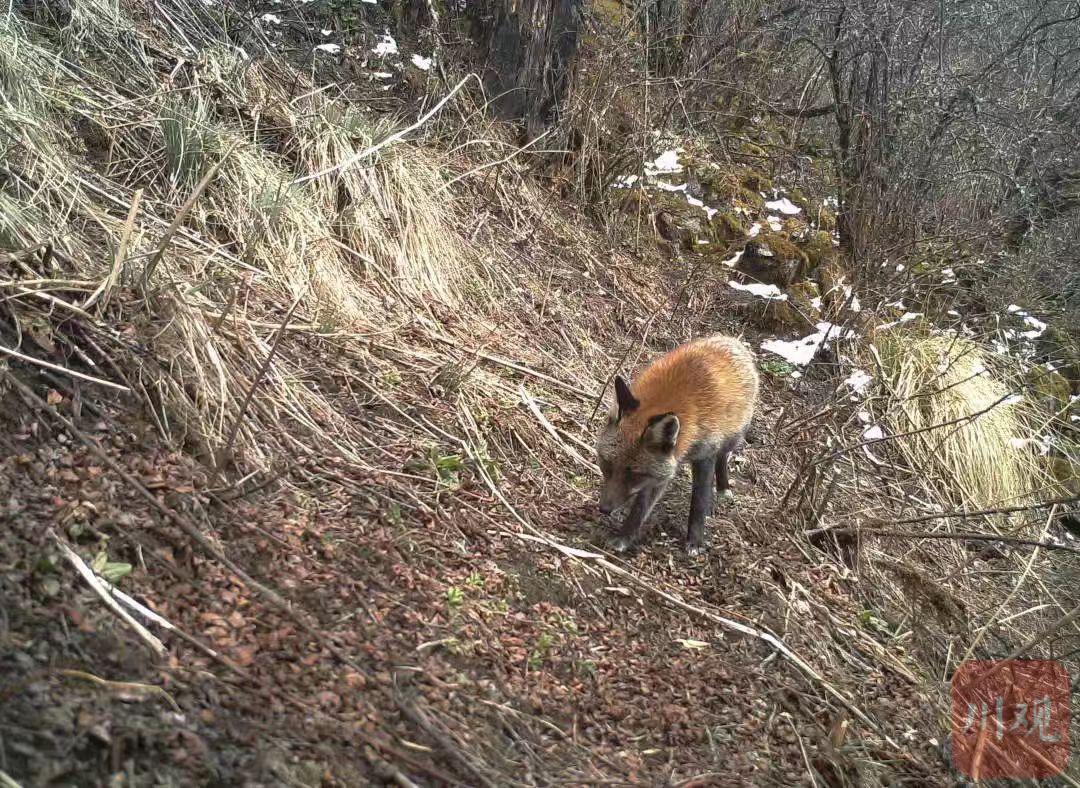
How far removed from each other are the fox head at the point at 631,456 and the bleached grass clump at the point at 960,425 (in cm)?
364

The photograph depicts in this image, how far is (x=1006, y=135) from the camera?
33.7 ft

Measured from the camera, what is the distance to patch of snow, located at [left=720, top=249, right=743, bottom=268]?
28.7ft

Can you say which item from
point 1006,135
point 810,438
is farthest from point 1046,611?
point 1006,135

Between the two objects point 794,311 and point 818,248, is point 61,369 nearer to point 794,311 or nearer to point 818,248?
point 794,311

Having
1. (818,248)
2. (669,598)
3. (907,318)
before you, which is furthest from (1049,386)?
(669,598)

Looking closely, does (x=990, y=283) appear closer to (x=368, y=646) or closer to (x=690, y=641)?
(x=690, y=641)

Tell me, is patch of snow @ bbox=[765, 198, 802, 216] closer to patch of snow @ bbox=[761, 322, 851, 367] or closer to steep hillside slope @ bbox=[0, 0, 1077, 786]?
patch of snow @ bbox=[761, 322, 851, 367]

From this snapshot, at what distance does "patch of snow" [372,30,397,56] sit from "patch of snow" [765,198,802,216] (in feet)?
14.5

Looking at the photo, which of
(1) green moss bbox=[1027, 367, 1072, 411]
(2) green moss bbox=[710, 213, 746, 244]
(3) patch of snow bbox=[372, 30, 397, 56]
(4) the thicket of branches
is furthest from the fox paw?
(1) green moss bbox=[1027, 367, 1072, 411]

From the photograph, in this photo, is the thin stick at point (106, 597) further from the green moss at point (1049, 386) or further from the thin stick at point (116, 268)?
the green moss at point (1049, 386)

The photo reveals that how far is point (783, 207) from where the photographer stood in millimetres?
9250

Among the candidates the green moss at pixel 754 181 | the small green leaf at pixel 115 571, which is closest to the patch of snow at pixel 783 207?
the green moss at pixel 754 181

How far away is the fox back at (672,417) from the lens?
4.54 metres

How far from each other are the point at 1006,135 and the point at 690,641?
9.22m
